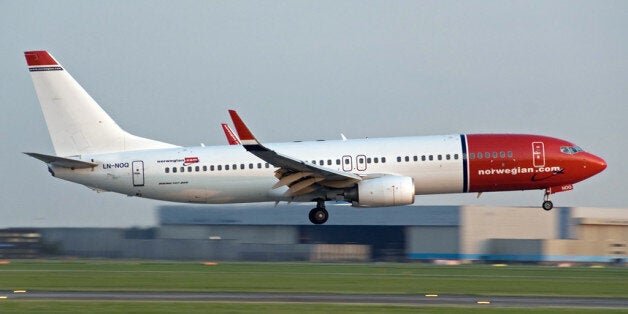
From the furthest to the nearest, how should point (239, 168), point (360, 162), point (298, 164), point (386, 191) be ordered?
point (239, 168) < point (360, 162) < point (386, 191) < point (298, 164)

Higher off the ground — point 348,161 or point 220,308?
point 348,161

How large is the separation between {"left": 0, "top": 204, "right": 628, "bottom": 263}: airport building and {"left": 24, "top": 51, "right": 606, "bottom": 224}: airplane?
1917 cm

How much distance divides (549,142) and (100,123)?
838 inches

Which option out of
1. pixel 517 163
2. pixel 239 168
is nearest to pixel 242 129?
pixel 239 168

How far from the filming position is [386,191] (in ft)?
162

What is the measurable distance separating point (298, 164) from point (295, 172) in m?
1.43

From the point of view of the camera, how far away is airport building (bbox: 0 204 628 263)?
249ft

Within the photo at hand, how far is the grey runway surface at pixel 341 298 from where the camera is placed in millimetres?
34312

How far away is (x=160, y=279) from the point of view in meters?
43.9

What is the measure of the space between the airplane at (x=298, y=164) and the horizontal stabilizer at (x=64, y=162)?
45 mm

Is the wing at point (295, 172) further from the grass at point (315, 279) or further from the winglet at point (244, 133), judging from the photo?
the grass at point (315, 279)

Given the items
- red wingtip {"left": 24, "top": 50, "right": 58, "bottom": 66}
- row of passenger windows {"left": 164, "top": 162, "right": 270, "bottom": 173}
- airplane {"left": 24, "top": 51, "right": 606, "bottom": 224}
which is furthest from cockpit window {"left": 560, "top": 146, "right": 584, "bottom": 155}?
red wingtip {"left": 24, "top": 50, "right": 58, "bottom": 66}

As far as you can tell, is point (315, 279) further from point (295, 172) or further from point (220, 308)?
point (220, 308)

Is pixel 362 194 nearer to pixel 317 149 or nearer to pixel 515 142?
pixel 317 149
